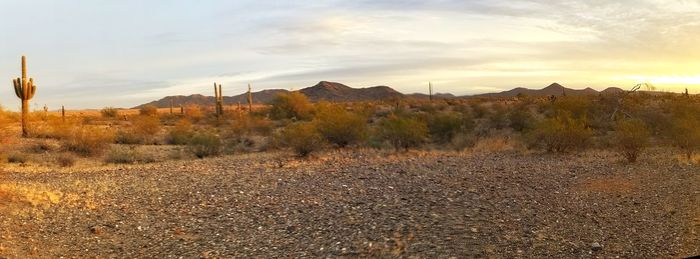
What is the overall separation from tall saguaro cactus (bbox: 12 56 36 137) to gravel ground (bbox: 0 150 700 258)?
1522cm

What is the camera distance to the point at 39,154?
23.9m

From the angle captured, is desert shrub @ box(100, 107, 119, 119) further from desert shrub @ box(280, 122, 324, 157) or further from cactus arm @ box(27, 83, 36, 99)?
desert shrub @ box(280, 122, 324, 157)

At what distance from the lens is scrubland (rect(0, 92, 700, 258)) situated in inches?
350

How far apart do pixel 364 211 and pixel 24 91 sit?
25623 millimetres

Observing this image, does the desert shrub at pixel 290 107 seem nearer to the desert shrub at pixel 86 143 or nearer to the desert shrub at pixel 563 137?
the desert shrub at pixel 86 143

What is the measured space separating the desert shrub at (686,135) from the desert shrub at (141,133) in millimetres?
22262

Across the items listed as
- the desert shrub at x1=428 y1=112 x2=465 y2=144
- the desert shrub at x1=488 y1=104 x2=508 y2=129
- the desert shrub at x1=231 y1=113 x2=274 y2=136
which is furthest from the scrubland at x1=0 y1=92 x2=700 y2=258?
the desert shrub at x1=231 y1=113 x2=274 y2=136

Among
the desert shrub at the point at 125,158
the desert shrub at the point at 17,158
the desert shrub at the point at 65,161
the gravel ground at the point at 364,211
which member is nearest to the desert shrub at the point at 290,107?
the desert shrub at the point at 125,158

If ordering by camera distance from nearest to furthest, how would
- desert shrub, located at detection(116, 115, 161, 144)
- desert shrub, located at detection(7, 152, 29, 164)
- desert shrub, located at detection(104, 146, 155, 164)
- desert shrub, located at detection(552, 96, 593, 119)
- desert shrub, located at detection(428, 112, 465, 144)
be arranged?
desert shrub, located at detection(7, 152, 29, 164), desert shrub, located at detection(104, 146, 155, 164), desert shrub, located at detection(428, 112, 465, 144), desert shrub, located at detection(552, 96, 593, 119), desert shrub, located at detection(116, 115, 161, 144)

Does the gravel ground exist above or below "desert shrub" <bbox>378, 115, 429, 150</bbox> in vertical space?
below

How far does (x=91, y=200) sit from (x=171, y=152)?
12.6 metres

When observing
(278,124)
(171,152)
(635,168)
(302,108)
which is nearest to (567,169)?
(635,168)

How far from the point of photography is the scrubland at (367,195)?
29.1 ft

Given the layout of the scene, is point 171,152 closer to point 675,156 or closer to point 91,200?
point 91,200
